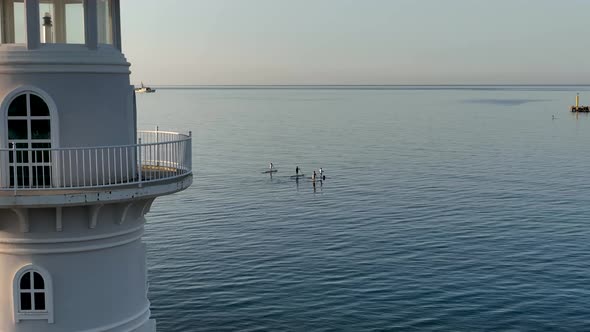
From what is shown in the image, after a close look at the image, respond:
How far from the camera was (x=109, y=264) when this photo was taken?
14812mm

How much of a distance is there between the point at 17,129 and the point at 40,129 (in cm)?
40

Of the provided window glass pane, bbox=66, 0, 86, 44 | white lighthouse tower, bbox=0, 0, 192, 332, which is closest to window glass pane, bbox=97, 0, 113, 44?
white lighthouse tower, bbox=0, 0, 192, 332

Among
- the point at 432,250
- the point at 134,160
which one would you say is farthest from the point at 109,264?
the point at 432,250

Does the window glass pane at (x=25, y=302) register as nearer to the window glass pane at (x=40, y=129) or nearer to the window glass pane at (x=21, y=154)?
the window glass pane at (x=21, y=154)

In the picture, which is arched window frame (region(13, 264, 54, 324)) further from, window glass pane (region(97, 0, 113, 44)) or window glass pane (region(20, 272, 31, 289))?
window glass pane (region(97, 0, 113, 44))

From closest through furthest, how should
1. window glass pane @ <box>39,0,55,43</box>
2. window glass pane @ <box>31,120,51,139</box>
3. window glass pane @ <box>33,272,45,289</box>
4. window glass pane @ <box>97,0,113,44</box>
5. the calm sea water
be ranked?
window glass pane @ <box>31,120,51,139</box>
window glass pane @ <box>39,0,55,43</box>
window glass pane @ <box>33,272,45,289</box>
window glass pane @ <box>97,0,113,44</box>
the calm sea water

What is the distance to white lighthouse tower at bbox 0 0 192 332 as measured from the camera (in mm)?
13555

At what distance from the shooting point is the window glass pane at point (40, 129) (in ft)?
44.9

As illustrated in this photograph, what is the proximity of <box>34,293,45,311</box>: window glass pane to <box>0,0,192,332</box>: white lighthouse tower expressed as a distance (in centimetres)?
2

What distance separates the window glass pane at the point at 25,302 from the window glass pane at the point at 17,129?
10.0 feet

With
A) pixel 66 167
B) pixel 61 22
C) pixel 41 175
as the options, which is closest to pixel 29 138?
pixel 41 175

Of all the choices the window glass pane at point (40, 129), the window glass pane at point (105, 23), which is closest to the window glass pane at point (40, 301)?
the window glass pane at point (40, 129)

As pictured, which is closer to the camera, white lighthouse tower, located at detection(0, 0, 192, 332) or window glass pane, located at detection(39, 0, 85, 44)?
white lighthouse tower, located at detection(0, 0, 192, 332)

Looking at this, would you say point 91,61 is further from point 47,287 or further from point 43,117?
point 47,287
